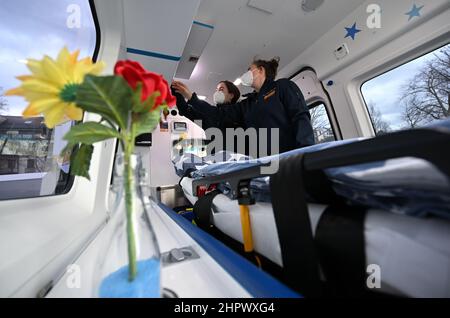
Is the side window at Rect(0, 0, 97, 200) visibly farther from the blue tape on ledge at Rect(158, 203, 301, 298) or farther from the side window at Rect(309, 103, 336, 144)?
the side window at Rect(309, 103, 336, 144)

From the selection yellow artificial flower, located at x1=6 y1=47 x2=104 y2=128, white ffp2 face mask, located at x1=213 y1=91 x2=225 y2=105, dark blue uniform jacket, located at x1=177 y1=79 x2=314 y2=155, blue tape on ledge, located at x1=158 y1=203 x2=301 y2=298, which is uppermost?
white ffp2 face mask, located at x1=213 y1=91 x2=225 y2=105

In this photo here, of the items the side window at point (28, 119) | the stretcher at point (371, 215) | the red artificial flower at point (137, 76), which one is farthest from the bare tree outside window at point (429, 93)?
the side window at point (28, 119)

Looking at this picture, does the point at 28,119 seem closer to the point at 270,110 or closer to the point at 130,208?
the point at 130,208

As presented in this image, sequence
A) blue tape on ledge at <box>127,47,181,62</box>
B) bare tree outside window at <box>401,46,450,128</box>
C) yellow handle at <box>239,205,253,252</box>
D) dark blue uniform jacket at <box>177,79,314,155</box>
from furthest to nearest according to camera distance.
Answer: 1. blue tape on ledge at <box>127,47,181,62</box>
2. bare tree outside window at <box>401,46,450,128</box>
3. dark blue uniform jacket at <box>177,79,314,155</box>
4. yellow handle at <box>239,205,253,252</box>

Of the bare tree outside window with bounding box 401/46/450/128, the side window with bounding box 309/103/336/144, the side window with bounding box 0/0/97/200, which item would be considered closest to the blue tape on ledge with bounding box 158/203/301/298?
the side window with bounding box 0/0/97/200

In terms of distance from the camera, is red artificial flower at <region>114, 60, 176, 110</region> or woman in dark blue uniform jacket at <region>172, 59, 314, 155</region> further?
woman in dark blue uniform jacket at <region>172, 59, 314, 155</region>

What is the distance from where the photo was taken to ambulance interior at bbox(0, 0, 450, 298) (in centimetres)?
31

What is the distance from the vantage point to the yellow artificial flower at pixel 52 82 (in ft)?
0.85

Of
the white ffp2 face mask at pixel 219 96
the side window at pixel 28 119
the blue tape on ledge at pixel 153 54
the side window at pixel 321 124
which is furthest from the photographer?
the side window at pixel 321 124

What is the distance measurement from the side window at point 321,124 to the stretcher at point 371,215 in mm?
2583

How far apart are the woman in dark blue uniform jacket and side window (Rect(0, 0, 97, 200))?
102 cm

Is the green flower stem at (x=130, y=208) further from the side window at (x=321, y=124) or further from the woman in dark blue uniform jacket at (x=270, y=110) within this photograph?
the side window at (x=321, y=124)
